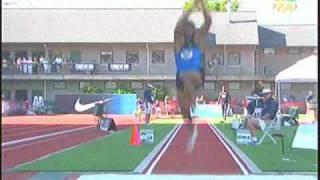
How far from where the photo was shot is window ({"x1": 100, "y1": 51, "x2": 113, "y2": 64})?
45075 millimetres

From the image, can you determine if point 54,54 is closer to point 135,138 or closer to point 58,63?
point 58,63

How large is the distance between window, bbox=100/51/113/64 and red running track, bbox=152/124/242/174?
90.9ft

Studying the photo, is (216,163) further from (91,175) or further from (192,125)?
(192,125)

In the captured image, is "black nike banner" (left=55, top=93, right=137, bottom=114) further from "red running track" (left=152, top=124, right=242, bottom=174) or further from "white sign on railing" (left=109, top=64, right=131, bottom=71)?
"red running track" (left=152, top=124, right=242, bottom=174)

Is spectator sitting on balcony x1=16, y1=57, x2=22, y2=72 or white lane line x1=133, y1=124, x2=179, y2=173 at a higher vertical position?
spectator sitting on balcony x1=16, y1=57, x2=22, y2=72

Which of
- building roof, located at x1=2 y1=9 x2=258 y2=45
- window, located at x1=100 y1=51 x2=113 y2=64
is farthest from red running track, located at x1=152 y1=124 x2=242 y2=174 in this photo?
window, located at x1=100 y1=51 x2=113 y2=64

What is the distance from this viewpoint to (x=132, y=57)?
45781mm

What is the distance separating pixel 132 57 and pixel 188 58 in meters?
41.4

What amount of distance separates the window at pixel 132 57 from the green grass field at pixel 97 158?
24.6 metres

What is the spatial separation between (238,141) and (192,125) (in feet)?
39.3

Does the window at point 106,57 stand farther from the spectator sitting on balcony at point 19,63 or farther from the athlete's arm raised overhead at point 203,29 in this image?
Result: the athlete's arm raised overhead at point 203,29

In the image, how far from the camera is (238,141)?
55.3 feet

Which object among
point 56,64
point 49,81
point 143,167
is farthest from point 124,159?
point 49,81

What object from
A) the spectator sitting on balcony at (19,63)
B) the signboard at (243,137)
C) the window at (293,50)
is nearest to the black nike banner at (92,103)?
the spectator sitting on balcony at (19,63)
